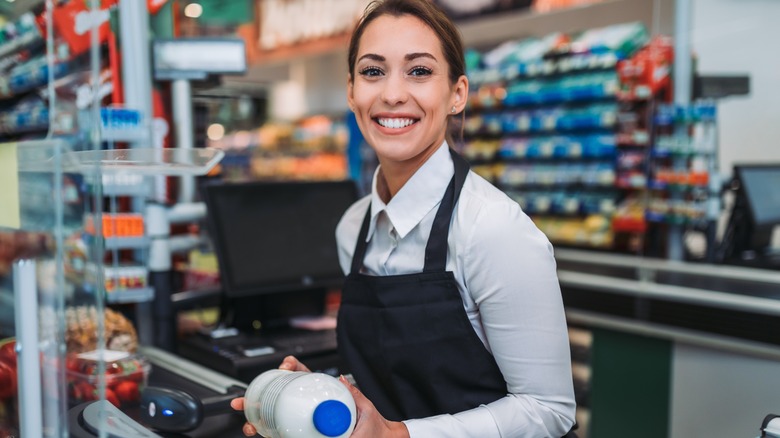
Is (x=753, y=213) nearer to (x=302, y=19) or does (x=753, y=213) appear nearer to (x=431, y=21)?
(x=431, y=21)

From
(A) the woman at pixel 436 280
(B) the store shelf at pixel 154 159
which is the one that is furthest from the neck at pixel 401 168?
(B) the store shelf at pixel 154 159

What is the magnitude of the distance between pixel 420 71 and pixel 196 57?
111 centimetres

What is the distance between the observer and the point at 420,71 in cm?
133

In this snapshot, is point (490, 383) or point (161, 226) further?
point (161, 226)


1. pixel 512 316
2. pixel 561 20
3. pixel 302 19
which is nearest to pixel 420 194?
pixel 512 316

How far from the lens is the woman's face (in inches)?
51.8

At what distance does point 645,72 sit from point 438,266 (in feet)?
9.97

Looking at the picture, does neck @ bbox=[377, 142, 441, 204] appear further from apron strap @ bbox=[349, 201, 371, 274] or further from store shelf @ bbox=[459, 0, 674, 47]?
store shelf @ bbox=[459, 0, 674, 47]

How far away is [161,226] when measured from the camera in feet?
6.88

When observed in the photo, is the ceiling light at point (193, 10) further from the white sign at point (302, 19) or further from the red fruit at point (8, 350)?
the white sign at point (302, 19)

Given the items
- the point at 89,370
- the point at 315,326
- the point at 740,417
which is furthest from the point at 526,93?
the point at 89,370

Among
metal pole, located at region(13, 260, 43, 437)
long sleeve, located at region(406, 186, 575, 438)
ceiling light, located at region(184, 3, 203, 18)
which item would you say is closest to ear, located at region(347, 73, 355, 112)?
long sleeve, located at region(406, 186, 575, 438)

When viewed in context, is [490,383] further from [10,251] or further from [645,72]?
[645,72]

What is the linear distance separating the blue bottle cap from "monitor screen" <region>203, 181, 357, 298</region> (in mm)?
997
